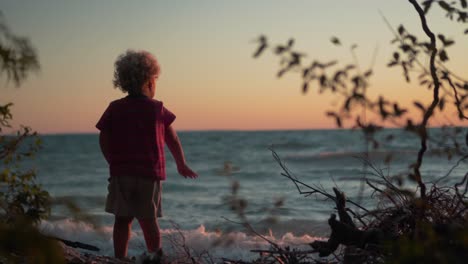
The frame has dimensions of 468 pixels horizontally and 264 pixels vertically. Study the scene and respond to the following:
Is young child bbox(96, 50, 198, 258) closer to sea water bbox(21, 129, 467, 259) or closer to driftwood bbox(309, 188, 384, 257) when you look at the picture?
sea water bbox(21, 129, 467, 259)

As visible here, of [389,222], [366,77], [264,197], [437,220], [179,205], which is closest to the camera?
[366,77]

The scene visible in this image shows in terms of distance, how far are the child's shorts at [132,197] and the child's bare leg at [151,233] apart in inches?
1.8

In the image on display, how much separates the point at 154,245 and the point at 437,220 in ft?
8.10

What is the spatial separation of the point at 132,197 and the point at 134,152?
331 mm

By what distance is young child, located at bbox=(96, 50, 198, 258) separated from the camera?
4.71m

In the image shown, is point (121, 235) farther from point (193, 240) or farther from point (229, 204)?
point (193, 240)

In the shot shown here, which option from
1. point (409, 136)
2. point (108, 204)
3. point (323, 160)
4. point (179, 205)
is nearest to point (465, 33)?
point (409, 136)

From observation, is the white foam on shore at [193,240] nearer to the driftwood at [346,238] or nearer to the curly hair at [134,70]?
the curly hair at [134,70]

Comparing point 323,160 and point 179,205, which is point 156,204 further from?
point 323,160

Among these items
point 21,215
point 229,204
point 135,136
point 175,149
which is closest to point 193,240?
point 229,204

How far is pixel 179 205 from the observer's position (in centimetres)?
1274

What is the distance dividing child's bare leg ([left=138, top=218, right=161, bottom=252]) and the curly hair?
3.22 ft

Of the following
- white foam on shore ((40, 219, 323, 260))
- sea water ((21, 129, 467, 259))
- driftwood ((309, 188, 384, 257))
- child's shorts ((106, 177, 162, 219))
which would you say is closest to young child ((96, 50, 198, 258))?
child's shorts ((106, 177, 162, 219))

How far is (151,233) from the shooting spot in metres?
4.73
